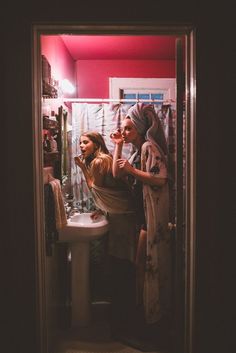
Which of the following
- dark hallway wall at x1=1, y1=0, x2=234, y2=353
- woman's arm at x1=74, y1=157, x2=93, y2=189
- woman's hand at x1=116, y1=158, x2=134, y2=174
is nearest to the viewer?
dark hallway wall at x1=1, y1=0, x2=234, y2=353

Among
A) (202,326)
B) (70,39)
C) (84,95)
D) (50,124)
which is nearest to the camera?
(202,326)

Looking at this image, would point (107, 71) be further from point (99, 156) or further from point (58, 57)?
point (99, 156)

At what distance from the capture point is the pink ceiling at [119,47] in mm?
3429

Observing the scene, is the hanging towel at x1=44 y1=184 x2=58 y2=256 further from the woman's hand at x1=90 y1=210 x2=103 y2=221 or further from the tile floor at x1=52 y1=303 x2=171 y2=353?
the tile floor at x1=52 y1=303 x2=171 y2=353

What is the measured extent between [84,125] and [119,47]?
0.85 meters

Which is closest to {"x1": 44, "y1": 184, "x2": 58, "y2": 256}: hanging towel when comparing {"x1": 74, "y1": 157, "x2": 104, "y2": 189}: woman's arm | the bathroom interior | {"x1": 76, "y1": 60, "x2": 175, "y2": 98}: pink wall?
the bathroom interior

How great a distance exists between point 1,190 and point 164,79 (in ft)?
9.29

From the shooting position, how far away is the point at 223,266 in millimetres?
1903

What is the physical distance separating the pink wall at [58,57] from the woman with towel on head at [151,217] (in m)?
0.67

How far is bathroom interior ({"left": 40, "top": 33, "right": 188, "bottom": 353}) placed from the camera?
2691 millimetres

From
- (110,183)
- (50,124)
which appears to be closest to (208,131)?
(50,124)

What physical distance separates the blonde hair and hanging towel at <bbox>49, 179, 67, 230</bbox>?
0.49m

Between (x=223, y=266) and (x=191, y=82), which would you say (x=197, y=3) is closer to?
(x=191, y=82)

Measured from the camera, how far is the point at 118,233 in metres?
2.97
